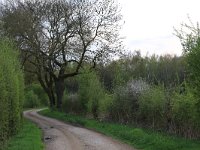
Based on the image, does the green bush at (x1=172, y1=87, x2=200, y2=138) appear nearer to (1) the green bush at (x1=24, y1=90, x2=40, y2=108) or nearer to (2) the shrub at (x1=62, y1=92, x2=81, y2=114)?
(2) the shrub at (x1=62, y1=92, x2=81, y2=114)

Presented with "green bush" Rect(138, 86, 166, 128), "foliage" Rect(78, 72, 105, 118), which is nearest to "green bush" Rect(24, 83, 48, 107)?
"foliage" Rect(78, 72, 105, 118)

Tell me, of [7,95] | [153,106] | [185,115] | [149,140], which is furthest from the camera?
[153,106]

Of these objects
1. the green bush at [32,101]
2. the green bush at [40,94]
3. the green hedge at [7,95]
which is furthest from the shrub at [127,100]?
the green bush at [40,94]

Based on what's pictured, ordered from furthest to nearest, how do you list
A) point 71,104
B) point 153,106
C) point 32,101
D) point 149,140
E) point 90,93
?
point 32,101, point 71,104, point 90,93, point 153,106, point 149,140

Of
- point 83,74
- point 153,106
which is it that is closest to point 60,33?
point 83,74

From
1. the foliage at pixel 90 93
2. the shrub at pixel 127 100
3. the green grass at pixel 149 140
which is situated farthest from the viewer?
the foliage at pixel 90 93

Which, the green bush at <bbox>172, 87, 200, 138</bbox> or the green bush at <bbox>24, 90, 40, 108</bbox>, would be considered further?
the green bush at <bbox>24, 90, 40, 108</bbox>

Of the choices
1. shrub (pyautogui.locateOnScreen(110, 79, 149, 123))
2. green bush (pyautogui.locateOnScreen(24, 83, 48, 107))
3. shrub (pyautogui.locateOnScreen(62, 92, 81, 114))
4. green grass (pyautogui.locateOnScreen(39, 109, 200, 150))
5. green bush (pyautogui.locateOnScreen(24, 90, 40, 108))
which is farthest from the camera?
green bush (pyautogui.locateOnScreen(24, 83, 48, 107))

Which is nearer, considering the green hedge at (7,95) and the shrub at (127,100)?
the green hedge at (7,95)

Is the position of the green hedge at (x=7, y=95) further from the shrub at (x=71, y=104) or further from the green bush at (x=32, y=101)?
the green bush at (x=32, y=101)

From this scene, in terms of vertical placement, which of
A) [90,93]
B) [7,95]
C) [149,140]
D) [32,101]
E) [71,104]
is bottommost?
[149,140]

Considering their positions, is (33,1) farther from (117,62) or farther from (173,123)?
(173,123)

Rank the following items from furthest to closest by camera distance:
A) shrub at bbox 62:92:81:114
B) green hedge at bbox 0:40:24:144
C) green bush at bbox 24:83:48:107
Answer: green bush at bbox 24:83:48:107 → shrub at bbox 62:92:81:114 → green hedge at bbox 0:40:24:144

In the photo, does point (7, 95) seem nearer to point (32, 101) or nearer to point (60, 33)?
point (60, 33)
